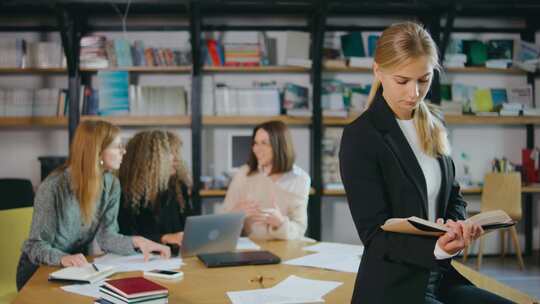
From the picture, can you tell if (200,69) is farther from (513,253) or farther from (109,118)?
(513,253)

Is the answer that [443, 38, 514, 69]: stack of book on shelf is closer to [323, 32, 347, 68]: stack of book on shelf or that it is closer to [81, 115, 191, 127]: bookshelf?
[323, 32, 347, 68]: stack of book on shelf

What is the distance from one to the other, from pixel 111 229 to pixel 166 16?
301 cm

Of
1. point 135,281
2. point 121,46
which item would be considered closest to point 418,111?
point 135,281

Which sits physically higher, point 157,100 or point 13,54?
point 13,54

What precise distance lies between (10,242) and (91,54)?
2.51 meters

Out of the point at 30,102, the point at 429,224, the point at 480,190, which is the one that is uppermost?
the point at 30,102

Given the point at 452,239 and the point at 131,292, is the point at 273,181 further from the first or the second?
the point at 452,239

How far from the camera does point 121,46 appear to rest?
16.4 ft

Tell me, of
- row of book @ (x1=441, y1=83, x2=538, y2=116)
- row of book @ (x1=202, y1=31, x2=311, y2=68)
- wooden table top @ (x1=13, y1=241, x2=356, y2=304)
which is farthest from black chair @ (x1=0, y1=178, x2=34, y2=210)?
row of book @ (x1=441, y1=83, x2=538, y2=116)

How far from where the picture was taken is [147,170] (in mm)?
3047

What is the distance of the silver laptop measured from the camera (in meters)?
2.41

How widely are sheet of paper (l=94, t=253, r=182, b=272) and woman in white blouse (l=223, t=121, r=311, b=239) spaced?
30.2 inches

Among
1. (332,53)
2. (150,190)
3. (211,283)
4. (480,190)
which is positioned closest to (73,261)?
(211,283)

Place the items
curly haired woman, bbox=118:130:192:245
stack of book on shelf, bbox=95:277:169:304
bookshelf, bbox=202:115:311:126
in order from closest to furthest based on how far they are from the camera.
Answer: stack of book on shelf, bbox=95:277:169:304 → curly haired woman, bbox=118:130:192:245 → bookshelf, bbox=202:115:311:126
